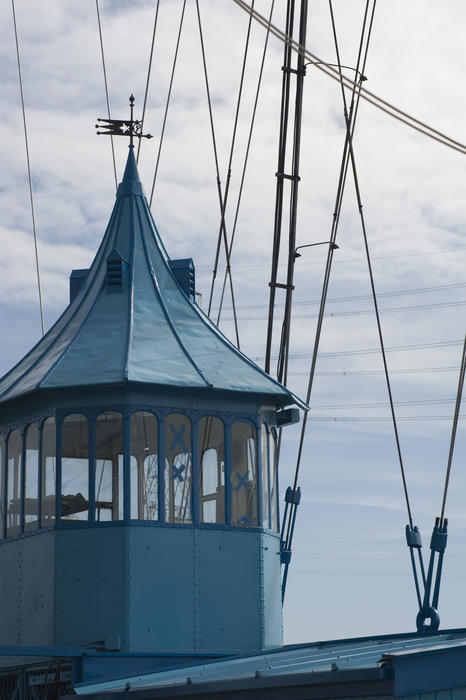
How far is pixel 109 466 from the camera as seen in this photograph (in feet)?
67.6

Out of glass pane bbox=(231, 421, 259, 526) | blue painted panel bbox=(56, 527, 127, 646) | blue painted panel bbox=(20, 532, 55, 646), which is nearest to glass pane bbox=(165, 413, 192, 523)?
glass pane bbox=(231, 421, 259, 526)

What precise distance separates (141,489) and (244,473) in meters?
1.74

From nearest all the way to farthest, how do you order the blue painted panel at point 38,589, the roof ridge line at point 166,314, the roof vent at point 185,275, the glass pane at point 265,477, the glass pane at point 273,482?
the blue painted panel at point 38,589, the roof ridge line at point 166,314, the glass pane at point 265,477, the glass pane at point 273,482, the roof vent at point 185,275

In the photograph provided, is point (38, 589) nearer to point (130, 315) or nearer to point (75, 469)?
point (75, 469)

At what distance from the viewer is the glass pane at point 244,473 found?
20469 millimetres

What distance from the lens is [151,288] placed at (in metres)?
22.0

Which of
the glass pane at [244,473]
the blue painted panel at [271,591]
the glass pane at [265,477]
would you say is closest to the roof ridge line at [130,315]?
the glass pane at [244,473]

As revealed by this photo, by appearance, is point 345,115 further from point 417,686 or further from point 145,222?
point 417,686

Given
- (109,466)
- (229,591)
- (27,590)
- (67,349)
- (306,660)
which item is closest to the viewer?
(306,660)

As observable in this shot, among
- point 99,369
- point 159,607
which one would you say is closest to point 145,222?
point 99,369

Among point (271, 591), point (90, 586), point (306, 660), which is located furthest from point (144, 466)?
point (306, 660)

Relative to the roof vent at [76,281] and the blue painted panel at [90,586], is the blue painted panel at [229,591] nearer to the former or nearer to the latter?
the blue painted panel at [90,586]

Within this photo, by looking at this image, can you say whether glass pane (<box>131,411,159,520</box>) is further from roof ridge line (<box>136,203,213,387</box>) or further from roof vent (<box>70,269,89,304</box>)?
roof vent (<box>70,269,89,304</box>)

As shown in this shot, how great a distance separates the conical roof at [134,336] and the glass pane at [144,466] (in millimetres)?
856
